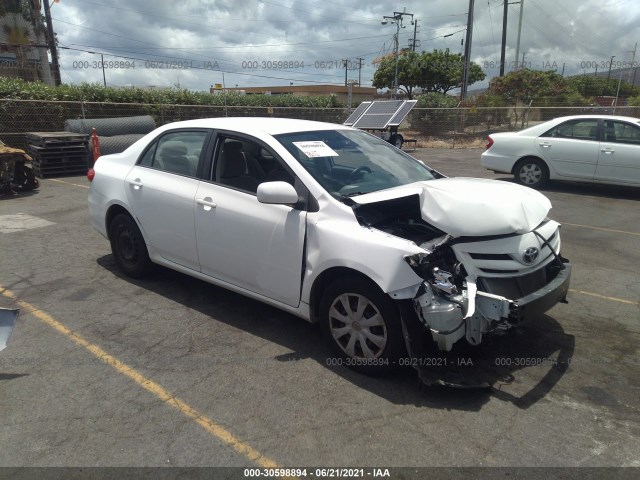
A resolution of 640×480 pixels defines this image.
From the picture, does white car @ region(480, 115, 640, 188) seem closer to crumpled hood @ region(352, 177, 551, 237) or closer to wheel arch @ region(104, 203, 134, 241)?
crumpled hood @ region(352, 177, 551, 237)

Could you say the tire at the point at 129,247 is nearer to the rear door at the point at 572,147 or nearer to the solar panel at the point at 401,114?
the rear door at the point at 572,147

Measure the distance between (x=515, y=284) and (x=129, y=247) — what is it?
145 inches

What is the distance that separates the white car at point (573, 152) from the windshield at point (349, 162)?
6772 mm

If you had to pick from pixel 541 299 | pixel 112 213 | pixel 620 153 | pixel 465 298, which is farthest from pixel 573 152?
pixel 112 213

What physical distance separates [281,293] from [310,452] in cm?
127

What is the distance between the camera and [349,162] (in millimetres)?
3945

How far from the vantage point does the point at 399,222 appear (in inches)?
136

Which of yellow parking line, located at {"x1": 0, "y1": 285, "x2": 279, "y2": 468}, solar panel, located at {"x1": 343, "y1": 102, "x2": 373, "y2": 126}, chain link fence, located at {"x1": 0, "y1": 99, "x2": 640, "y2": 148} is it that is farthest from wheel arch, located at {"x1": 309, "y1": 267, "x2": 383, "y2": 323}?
solar panel, located at {"x1": 343, "y1": 102, "x2": 373, "y2": 126}

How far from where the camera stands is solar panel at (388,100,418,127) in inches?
638

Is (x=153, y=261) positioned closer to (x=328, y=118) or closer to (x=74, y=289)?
(x=74, y=289)

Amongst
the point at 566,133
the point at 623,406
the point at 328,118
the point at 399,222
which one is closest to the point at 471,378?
the point at 623,406

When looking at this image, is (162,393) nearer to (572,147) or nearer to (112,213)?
(112,213)

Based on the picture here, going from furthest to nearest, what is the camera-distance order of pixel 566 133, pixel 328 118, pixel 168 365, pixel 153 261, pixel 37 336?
pixel 328 118 < pixel 566 133 < pixel 153 261 < pixel 37 336 < pixel 168 365

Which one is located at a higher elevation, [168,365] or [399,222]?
[399,222]
